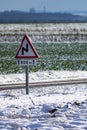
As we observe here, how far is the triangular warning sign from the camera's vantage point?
1320cm

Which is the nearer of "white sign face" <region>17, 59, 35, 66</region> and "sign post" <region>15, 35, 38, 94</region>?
"sign post" <region>15, 35, 38, 94</region>

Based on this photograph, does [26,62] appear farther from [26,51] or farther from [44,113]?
[44,113]

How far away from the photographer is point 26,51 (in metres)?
13.4

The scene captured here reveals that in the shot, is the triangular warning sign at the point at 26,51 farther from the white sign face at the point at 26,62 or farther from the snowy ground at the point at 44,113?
the snowy ground at the point at 44,113

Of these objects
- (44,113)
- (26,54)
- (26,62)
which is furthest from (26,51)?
(44,113)

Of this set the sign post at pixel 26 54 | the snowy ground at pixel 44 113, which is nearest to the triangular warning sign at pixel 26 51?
the sign post at pixel 26 54

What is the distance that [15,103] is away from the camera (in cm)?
1116

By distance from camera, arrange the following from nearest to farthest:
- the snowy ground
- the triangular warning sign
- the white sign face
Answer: the snowy ground, the triangular warning sign, the white sign face

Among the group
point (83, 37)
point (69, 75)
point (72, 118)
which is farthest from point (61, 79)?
point (83, 37)

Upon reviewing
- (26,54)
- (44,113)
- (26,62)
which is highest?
(26,54)

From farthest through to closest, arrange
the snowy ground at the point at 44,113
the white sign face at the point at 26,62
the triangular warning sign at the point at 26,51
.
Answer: the white sign face at the point at 26,62, the triangular warning sign at the point at 26,51, the snowy ground at the point at 44,113

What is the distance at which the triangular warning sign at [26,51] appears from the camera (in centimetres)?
1320

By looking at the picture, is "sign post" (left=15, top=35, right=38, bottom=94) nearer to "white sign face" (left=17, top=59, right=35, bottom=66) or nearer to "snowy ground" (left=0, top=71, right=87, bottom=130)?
"white sign face" (left=17, top=59, right=35, bottom=66)

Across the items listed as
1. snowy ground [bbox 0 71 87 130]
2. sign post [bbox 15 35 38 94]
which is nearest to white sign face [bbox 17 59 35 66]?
sign post [bbox 15 35 38 94]
